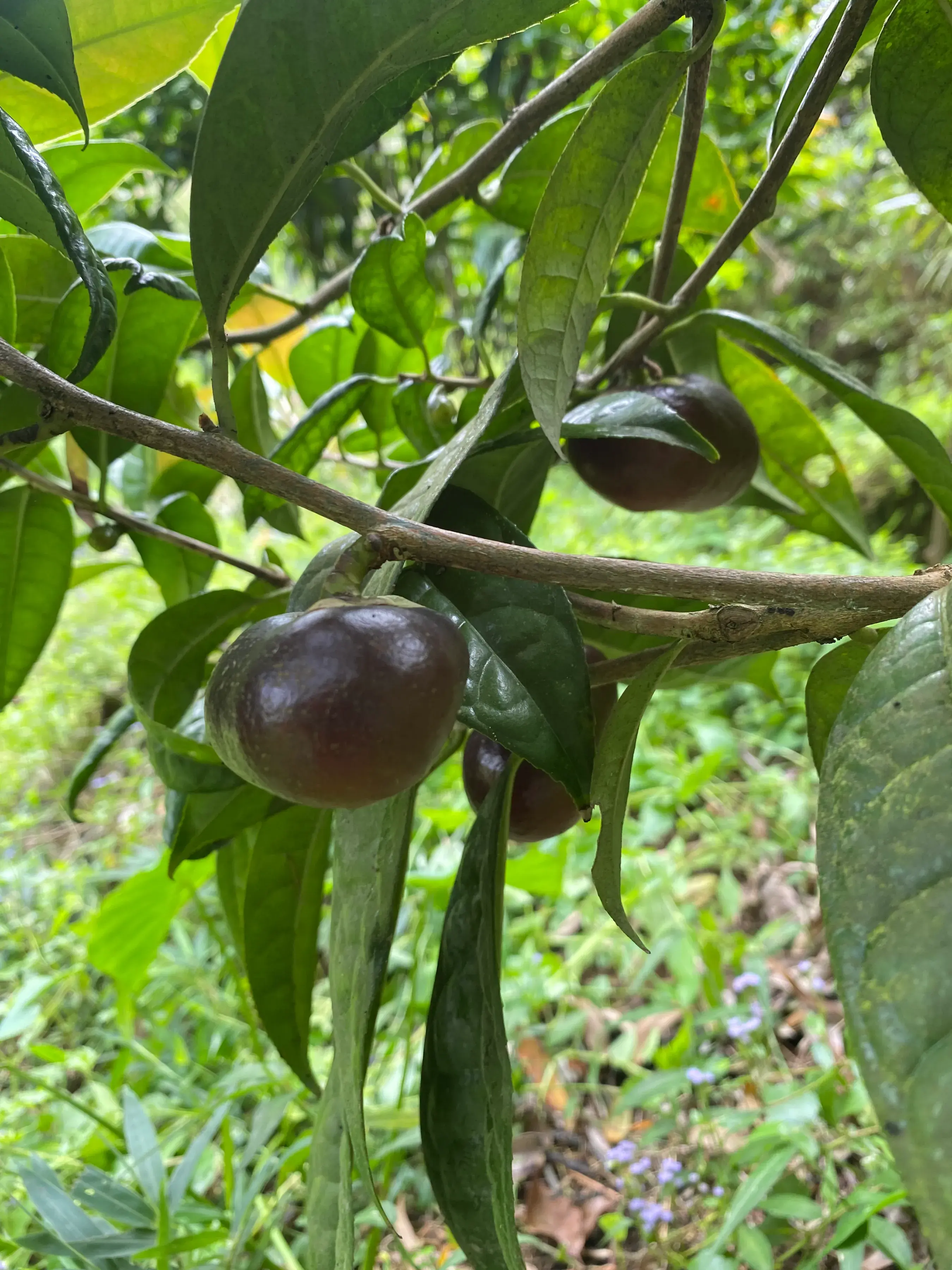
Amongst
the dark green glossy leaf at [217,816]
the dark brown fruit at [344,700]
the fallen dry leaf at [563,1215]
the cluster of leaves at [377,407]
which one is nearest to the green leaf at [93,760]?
the cluster of leaves at [377,407]

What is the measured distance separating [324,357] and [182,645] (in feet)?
1.04

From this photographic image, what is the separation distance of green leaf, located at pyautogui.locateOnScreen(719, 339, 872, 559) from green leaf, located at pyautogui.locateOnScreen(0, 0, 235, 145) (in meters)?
0.42

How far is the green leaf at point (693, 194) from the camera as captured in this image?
0.64 metres

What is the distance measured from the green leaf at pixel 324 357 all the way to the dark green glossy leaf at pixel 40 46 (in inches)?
15.6

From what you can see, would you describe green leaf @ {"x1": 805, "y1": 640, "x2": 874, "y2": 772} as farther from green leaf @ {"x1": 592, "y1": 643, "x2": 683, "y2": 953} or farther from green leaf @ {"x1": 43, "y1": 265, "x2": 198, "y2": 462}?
green leaf @ {"x1": 43, "y1": 265, "x2": 198, "y2": 462}

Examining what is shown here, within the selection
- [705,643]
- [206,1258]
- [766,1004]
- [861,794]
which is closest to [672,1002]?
[766,1004]

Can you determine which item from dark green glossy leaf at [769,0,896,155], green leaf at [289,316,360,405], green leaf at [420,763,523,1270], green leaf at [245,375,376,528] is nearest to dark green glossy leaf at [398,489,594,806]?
green leaf at [420,763,523,1270]

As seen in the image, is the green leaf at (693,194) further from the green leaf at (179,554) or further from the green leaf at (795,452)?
Result: the green leaf at (179,554)

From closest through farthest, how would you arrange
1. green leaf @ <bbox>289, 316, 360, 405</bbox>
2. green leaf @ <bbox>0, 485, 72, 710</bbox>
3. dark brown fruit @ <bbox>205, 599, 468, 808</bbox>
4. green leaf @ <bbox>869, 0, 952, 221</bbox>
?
1. dark brown fruit @ <bbox>205, 599, 468, 808</bbox>
2. green leaf @ <bbox>869, 0, 952, 221</bbox>
3. green leaf @ <bbox>0, 485, 72, 710</bbox>
4. green leaf @ <bbox>289, 316, 360, 405</bbox>

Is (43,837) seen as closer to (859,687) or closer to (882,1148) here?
(882,1148)

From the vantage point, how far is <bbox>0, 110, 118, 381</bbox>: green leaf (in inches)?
13.6

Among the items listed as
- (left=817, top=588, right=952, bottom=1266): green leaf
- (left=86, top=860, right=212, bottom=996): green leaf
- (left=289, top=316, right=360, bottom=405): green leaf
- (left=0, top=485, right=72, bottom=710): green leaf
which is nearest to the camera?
(left=817, top=588, right=952, bottom=1266): green leaf

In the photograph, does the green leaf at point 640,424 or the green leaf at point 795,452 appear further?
the green leaf at point 795,452

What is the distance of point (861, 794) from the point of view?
0.25 m
